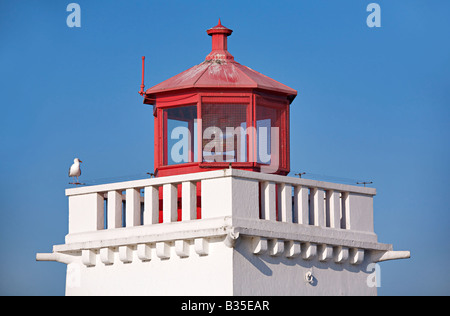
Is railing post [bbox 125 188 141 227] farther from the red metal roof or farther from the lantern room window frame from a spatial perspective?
the red metal roof

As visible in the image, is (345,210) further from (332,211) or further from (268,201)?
(268,201)

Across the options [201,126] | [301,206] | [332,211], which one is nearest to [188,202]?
[201,126]

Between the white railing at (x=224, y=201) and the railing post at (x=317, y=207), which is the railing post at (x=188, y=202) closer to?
the white railing at (x=224, y=201)

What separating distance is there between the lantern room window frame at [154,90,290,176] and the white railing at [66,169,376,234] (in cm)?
49

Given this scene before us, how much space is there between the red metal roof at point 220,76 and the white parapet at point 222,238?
1781 mm

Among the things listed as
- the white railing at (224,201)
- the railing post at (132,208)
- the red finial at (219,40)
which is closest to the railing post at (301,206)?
the white railing at (224,201)

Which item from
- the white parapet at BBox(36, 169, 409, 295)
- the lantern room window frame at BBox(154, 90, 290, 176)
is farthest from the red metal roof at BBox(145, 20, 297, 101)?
the white parapet at BBox(36, 169, 409, 295)

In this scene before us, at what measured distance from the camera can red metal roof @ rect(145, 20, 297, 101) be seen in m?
31.7

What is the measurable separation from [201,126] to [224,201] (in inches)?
73.7

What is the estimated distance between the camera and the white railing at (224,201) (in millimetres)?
30547

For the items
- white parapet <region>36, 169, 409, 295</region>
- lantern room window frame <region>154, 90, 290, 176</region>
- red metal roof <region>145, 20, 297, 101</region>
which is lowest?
white parapet <region>36, 169, 409, 295</region>

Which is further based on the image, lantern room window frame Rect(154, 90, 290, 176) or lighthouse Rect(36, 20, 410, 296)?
lantern room window frame Rect(154, 90, 290, 176)
